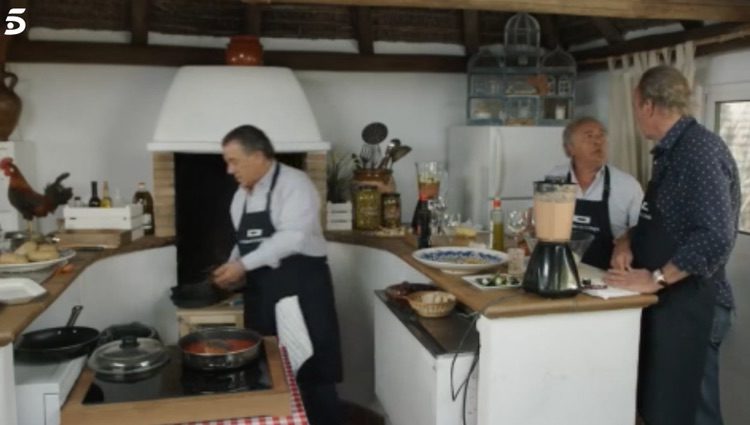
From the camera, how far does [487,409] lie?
2256 millimetres

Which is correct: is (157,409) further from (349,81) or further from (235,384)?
(349,81)

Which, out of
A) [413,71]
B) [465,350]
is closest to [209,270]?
[413,71]

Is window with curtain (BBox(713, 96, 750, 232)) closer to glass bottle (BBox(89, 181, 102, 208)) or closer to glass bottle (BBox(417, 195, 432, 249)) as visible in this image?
glass bottle (BBox(417, 195, 432, 249))

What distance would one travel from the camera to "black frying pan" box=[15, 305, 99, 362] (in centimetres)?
211

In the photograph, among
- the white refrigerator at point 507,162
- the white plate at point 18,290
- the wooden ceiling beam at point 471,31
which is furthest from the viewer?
the wooden ceiling beam at point 471,31

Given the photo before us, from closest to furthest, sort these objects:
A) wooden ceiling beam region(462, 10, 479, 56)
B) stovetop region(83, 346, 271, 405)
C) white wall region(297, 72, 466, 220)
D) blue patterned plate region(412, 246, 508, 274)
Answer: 1. stovetop region(83, 346, 271, 405)
2. blue patterned plate region(412, 246, 508, 274)
3. wooden ceiling beam region(462, 10, 479, 56)
4. white wall region(297, 72, 466, 220)

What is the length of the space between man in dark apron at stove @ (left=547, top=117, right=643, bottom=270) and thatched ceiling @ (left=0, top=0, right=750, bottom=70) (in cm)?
86

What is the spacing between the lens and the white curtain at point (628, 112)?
3676 mm

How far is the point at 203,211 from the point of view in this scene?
4.36 m

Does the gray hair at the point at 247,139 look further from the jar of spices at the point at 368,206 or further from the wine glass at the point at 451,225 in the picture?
the jar of spices at the point at 368,206

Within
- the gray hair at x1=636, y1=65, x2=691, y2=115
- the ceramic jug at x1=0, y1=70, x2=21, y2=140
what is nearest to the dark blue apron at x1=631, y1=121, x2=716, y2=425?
the gray hair at x1=636, y1=65, x2=691, y2=115

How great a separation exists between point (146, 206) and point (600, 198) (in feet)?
8.44

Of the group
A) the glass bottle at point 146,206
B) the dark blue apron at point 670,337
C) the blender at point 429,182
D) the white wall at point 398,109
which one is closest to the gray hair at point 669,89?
the dark blue apron at point 670,337

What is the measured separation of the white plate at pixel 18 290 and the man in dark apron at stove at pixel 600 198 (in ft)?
7.12
